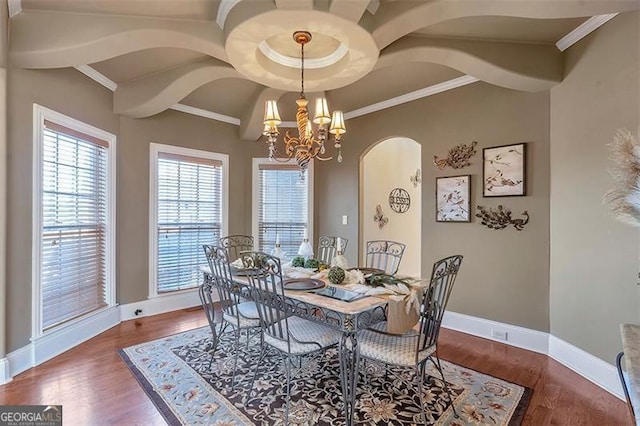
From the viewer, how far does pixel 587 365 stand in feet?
8.43

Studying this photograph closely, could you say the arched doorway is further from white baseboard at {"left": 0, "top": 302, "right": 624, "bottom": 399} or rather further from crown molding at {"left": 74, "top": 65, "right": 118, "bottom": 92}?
crown molding at {"left": 74, "top": 65, "right": 118, "bottom": 92}

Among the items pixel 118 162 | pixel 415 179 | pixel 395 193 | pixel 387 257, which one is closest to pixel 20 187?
pixel 118 162

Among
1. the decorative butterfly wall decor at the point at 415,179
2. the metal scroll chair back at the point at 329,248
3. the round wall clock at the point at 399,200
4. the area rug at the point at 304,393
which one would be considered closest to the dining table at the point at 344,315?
the area rug at the point at 304,393

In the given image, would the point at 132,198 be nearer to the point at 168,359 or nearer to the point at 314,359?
the point at 168,359

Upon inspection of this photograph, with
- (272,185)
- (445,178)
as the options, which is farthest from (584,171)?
(272,185)

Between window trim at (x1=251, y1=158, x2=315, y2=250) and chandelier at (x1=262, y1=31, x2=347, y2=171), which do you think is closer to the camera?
chandelier at (x1=262, y1=31, x2=347, y2=171)

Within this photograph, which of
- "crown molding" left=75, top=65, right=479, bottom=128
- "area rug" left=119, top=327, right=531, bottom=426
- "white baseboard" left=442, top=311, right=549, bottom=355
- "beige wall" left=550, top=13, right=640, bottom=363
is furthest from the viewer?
"crown molding" left=75, top=65, right=479, bottom=128

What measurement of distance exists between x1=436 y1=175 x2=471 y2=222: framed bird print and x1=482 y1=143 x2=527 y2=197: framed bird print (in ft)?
0.65

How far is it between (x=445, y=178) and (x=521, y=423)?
97.0 inches

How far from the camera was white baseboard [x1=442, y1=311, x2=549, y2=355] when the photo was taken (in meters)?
3.05

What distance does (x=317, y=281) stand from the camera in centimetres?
250

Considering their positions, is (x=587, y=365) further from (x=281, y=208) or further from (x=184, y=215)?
(x=184, y=215)

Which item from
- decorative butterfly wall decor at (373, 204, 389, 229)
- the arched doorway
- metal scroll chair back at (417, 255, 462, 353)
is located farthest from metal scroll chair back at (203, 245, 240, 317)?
decorative butterfly wall decor at (373, 204, 389, 229)

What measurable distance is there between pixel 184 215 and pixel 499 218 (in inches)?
157
